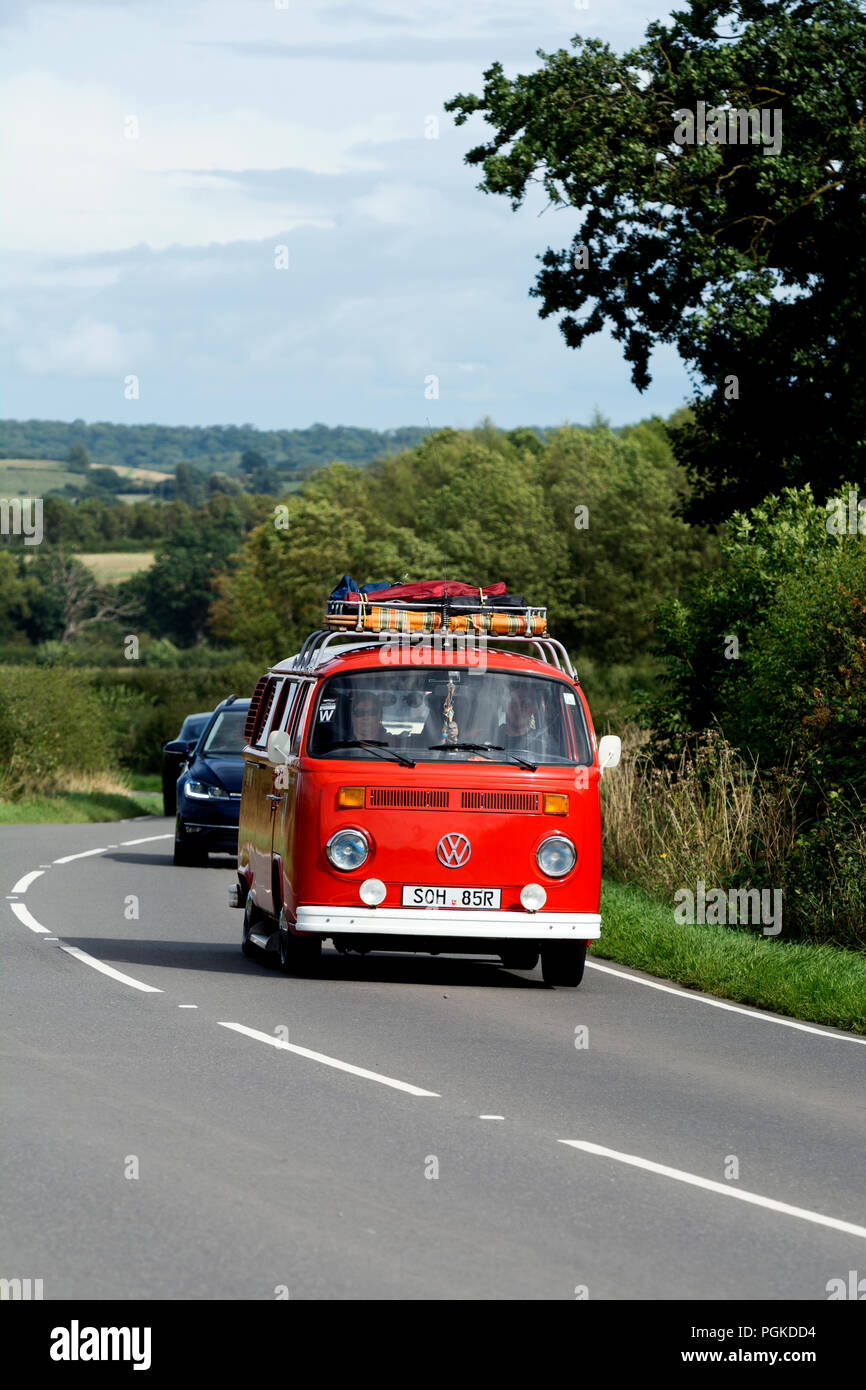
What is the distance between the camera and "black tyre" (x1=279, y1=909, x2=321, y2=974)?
14.1 m

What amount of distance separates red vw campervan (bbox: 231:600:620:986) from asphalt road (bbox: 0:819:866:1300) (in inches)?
20.9

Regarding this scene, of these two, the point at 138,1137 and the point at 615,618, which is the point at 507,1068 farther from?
the point at 615,618

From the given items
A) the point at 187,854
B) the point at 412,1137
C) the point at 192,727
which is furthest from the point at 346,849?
the point at 192,727

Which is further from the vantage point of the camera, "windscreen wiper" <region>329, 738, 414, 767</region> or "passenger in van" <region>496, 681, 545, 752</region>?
"passenger in van" <region>496, 681, 545, 752</region>

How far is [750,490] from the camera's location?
37.4 meters

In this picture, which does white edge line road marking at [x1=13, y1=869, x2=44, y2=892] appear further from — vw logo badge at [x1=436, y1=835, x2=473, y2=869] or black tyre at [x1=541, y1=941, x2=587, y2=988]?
vw logo badge at [x1=436, y1=835, x2=473, y2=869]

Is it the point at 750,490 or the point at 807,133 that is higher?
the point at 807,133

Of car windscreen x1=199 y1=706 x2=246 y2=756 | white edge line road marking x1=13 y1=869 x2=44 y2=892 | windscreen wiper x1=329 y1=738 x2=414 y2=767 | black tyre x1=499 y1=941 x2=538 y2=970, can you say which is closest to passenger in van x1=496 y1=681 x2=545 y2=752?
windscreen wiper x1=329 y1=738 x2=414 y2=767

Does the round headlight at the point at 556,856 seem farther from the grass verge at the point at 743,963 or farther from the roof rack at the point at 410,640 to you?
the grass verge at the point at 743,963

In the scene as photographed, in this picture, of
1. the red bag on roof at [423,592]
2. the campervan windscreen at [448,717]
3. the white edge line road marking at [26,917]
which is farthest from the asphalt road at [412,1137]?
the red bag on roof at [423,592]

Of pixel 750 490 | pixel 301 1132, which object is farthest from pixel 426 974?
pixel 750 490

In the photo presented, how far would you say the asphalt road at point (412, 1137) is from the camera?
652 centimetres

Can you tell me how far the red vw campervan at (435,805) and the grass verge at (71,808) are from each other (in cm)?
2537
